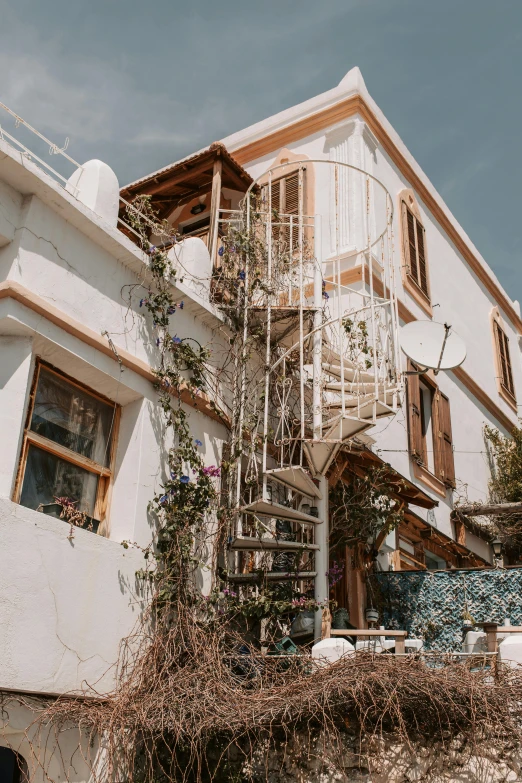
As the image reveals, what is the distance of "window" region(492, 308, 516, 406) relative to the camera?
52.5 feet

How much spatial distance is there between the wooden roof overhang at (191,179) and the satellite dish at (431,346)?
9.08 ft

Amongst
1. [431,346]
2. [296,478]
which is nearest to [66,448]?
[296,478]

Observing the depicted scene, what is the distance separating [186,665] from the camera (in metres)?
6.31

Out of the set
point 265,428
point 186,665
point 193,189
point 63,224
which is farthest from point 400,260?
point 186,665

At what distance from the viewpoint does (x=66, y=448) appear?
6562mm

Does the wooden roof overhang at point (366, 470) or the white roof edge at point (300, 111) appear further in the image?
the white roof edge at point (300, 111)

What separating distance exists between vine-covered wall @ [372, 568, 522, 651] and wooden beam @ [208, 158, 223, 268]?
3938 millimetres

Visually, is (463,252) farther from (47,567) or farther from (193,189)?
(47,567)

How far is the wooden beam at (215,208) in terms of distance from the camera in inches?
351

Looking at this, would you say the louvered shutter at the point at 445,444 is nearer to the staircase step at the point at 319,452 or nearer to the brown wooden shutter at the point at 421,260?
the brown wooden shutter at the point at 421,260

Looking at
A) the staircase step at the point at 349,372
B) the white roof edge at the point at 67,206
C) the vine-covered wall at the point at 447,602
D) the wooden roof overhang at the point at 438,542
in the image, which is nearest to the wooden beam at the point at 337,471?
the staircase step at the point at 349,372

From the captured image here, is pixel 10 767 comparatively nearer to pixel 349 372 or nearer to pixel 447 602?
pixel 447 602

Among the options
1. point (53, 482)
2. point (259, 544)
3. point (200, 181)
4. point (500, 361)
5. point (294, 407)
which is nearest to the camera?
point (53, 482)

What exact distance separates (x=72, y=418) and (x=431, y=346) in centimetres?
459
